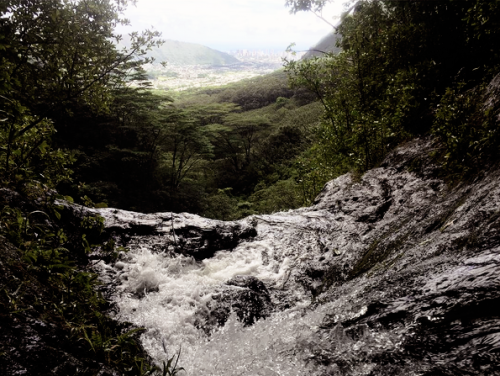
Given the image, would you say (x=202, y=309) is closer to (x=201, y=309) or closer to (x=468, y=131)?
(x=201, y=309)

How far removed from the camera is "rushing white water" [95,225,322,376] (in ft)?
11.1

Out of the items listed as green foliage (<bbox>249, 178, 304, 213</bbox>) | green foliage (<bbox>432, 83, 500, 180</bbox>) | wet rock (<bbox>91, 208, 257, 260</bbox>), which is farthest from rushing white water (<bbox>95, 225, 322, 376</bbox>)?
green foliage (<bbox>249, 178, 304, 213</bbox>)

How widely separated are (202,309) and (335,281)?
2.17 meters

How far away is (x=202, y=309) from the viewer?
460cm

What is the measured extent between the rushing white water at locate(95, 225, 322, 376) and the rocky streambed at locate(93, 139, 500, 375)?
21 millimetres

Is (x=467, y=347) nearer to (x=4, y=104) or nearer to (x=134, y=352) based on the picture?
(x=134, y=352)

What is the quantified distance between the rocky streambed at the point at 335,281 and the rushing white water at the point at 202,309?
0.07 ft

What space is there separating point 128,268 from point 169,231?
128cm

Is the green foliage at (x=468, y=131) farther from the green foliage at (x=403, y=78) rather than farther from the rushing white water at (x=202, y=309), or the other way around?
the rushing white water at (x=202, y=309)

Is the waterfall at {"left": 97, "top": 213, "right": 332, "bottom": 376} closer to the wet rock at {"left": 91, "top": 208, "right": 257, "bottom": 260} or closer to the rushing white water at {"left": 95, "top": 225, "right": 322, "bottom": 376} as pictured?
the rushing white water at {"left": 95, "top": 225, "right": 322, "bottom": 376}

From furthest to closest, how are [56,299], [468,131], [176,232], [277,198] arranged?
[277,198] → [176,232] → [468,131] → [56,299]

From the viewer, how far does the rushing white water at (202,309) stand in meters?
3.37

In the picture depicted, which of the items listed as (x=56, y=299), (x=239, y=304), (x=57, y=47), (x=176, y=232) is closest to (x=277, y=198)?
(x=176, y=232)

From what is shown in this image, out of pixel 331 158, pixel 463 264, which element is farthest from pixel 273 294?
pixel 331 158
